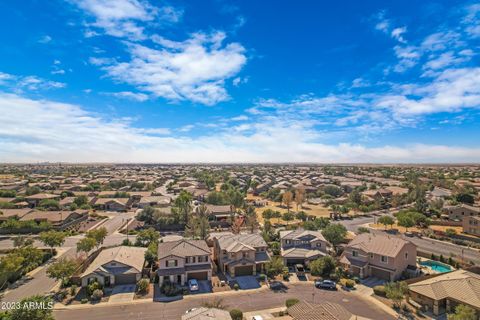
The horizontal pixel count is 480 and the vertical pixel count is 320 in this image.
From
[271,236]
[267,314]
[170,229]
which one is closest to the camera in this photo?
[267,314]

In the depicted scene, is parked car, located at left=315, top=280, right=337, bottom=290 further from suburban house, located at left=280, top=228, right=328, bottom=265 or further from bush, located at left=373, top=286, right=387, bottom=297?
suburban house, located at left=280, top=228, right=328, bottom=265

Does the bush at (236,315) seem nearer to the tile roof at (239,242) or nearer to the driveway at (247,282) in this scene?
the driveway at (247,282)

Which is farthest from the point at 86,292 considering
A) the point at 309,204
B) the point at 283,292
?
the point at 309,204

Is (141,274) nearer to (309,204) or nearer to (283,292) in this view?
(283,292)

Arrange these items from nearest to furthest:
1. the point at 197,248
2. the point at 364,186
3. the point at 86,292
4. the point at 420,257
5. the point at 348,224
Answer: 1. the point at 86,292
2. the point at 197,248
3. the point at 420,257
4. the point at 348,224
5. the point at 364,186

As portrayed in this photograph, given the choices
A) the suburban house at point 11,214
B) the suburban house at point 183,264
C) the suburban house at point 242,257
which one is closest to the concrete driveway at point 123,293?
the suburban house at point 183,264

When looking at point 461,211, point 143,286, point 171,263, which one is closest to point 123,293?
point 143,286
